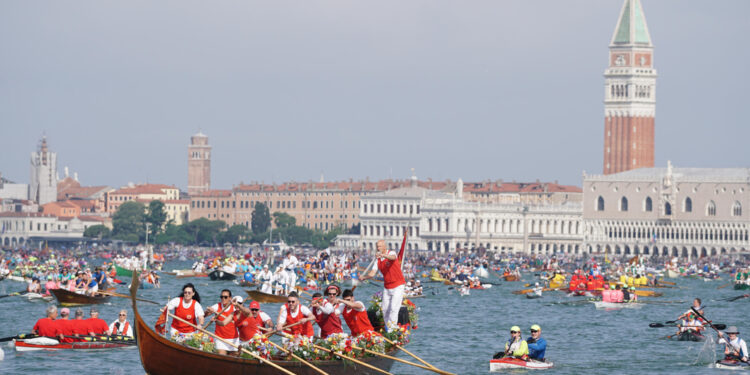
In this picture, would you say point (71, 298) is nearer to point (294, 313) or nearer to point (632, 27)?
point (294, 313)

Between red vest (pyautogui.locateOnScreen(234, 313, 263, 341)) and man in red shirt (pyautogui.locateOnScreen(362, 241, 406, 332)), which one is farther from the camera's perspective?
man in red shirt (pyautogui.locateOnScreen(362, 241, 406, 332))

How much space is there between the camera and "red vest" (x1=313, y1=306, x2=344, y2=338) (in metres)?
26.3

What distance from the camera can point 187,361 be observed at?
84.5 ft

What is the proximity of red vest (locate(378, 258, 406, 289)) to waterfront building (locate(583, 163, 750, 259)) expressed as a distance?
11000 cm

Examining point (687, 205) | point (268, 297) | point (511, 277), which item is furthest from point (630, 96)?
point (268, 297)

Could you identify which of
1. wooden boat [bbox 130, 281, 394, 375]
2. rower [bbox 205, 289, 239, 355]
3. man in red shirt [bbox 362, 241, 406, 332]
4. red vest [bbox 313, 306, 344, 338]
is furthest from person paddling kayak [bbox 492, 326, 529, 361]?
rower [bbox 205, 289, 239, 355]

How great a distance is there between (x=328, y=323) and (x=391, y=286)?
146 cm

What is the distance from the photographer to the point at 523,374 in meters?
31.9

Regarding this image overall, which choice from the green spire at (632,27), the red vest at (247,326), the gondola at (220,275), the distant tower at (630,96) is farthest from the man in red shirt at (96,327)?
the green spire at (632,27)

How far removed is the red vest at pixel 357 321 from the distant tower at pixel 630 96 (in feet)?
427

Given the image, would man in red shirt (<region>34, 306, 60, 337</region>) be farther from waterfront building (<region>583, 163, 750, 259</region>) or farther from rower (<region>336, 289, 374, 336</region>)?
waterfront building (<region>583, 163, 750, 259</region>)

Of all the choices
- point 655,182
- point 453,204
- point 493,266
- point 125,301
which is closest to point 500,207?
point 453,204

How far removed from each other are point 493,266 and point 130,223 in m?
72.3

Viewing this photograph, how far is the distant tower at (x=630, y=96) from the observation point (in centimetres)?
15538
